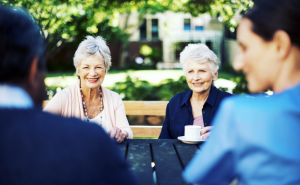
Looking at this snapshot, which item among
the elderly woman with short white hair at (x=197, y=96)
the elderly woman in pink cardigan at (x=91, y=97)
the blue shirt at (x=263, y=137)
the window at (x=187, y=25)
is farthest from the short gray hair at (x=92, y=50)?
the window at (x=187, y=25)

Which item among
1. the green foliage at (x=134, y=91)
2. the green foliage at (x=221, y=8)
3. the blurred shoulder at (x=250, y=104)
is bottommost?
the green foliage at (x=134, y=91)

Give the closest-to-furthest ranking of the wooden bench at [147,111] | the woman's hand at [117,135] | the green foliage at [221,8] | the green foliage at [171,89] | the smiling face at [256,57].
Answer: the smiling face at [256,57]
the woman's hand at [117,135]
the wooden bench at [147,111]
the green foliage at [221,8]
the green foliage at [171,89]

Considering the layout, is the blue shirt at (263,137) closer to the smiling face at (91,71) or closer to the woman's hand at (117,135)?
the woman's hand at (117,135)

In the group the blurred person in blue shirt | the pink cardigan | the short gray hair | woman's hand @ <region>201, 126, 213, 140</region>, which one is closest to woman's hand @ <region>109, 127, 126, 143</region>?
the pink cardigan

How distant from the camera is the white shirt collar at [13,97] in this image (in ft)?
3.05

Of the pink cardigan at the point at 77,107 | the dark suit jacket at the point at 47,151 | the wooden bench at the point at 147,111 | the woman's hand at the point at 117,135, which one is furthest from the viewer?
the wooden bench at the point at 147,111

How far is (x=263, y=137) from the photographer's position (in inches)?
34.7

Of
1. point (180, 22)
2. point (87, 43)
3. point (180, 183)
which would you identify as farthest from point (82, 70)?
point (180, 22)

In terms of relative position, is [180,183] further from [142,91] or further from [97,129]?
[142,91]

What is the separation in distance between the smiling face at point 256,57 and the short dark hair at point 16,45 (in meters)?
0.68

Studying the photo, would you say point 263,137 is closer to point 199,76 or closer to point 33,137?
point 33,137

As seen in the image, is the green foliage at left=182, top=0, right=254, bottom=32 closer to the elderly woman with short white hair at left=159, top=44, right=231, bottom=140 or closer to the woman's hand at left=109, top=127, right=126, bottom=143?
the elderly woman with short white hair at left=159, top=44, right=231, bottom=140

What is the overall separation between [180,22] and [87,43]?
2294 cm

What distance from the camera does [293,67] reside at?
100 cm
